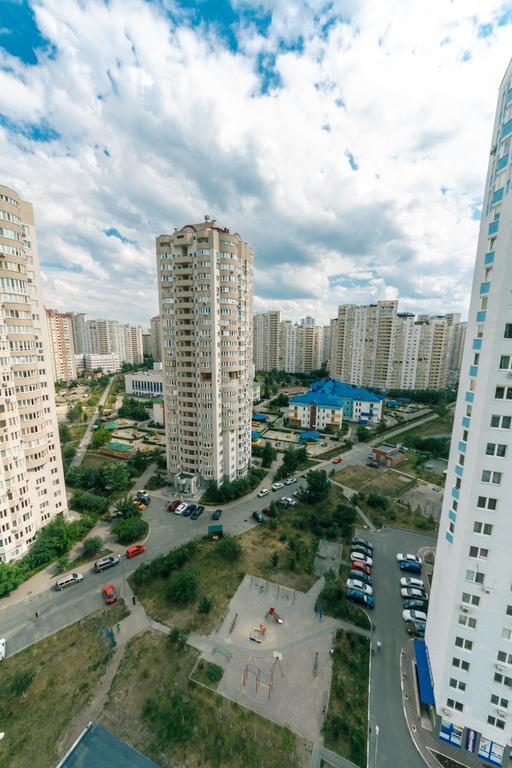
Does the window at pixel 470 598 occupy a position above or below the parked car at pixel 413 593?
above

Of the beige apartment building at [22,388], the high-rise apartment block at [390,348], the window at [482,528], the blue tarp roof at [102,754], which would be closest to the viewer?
the blue tarp roof at [102,754]

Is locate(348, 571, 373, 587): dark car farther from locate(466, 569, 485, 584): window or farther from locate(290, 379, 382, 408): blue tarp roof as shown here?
locate(290, 379, 382, 408): blue tarp roof

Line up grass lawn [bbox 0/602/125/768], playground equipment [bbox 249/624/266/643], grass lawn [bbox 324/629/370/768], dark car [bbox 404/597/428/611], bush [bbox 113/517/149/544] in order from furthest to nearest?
bush [bbox 113/517/149/544], dark car [bbox 404/597/428/611], playground equipment [bbox 249/624/266/643], grass lawn [bbox 324/629/370/768], grass lawn [bbox 0/602/125/768]

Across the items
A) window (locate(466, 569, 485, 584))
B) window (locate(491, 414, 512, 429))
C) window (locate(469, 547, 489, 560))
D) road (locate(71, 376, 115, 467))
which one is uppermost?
window (locate(491, 414, 512, 429))

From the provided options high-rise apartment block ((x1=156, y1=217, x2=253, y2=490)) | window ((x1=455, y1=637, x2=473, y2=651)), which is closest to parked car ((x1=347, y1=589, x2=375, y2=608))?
window ((x1=455, y1=637, x2=473, y2=651))

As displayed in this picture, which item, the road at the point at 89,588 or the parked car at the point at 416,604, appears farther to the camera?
the parked car at the point at 416,604

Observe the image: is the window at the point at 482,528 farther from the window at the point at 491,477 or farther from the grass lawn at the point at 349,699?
the grass lawn at the point at 349,699

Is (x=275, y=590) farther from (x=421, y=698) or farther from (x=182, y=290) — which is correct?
(x=182, y=290)

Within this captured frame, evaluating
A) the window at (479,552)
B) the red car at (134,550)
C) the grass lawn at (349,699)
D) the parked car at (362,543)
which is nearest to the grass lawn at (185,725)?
the grass lawn at (349,699)
